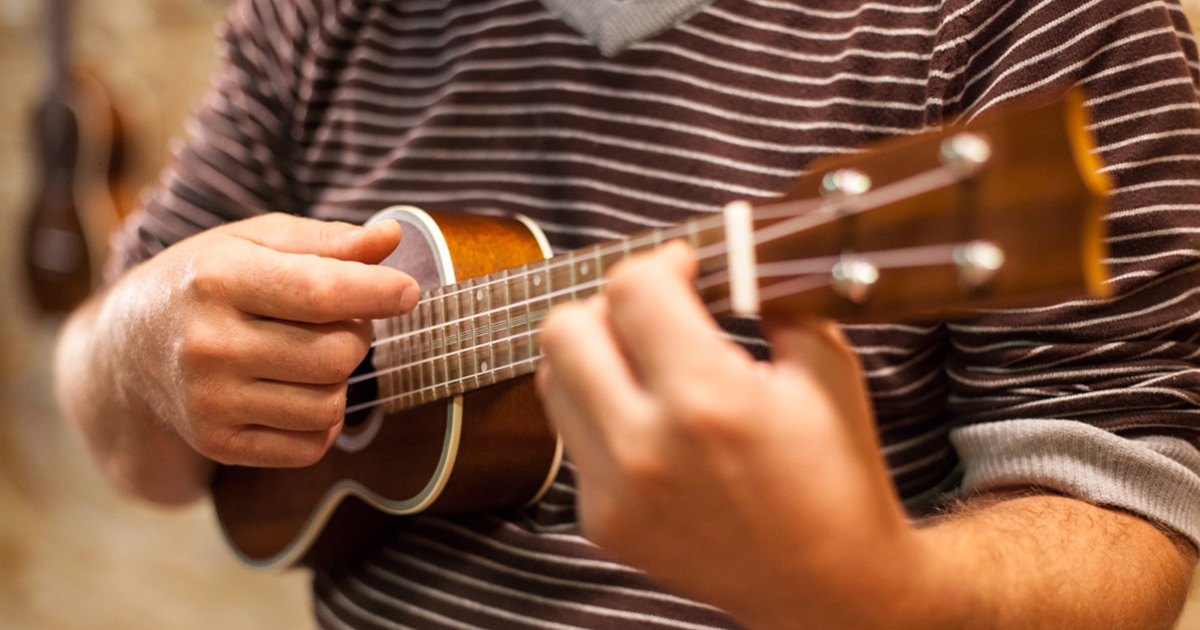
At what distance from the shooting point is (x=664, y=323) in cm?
37

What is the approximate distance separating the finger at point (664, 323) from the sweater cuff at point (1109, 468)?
0.34m

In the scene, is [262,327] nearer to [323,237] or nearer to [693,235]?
[323,237]

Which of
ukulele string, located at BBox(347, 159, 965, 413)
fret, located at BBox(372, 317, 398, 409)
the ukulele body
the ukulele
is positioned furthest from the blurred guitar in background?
ukulele string, located at BBox(347, 159, 965, 413)

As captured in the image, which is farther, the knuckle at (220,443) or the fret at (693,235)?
the knuckle at (220,443)

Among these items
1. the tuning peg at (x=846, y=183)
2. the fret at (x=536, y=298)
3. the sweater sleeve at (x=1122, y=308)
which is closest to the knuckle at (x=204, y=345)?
the fret at (x=536, y=298)

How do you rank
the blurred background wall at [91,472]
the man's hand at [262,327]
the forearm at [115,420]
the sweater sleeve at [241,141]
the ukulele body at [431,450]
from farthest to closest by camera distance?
the blurred background wall at [91,472], the sweater sleeve at [241,141], the forearm at [115,420], the ukulele body at [431,450], the man's hand at [262,327]

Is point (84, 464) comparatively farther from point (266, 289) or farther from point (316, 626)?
point (266, 289)

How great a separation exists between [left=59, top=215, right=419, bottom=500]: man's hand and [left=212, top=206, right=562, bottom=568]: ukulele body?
0.07 meters

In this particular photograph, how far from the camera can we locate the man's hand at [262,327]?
61cm

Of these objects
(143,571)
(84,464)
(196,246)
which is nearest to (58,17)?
(84,464)

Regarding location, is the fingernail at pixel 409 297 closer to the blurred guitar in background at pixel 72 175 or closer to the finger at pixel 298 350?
the finger at pixel 298 350

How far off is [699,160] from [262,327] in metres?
0.38

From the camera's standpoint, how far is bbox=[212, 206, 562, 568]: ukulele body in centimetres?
71

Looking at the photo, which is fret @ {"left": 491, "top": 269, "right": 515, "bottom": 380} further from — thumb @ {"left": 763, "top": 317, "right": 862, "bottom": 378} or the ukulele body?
thumb @ {"left": 763, "top": 317, "right": 862, "bottom": 378}
